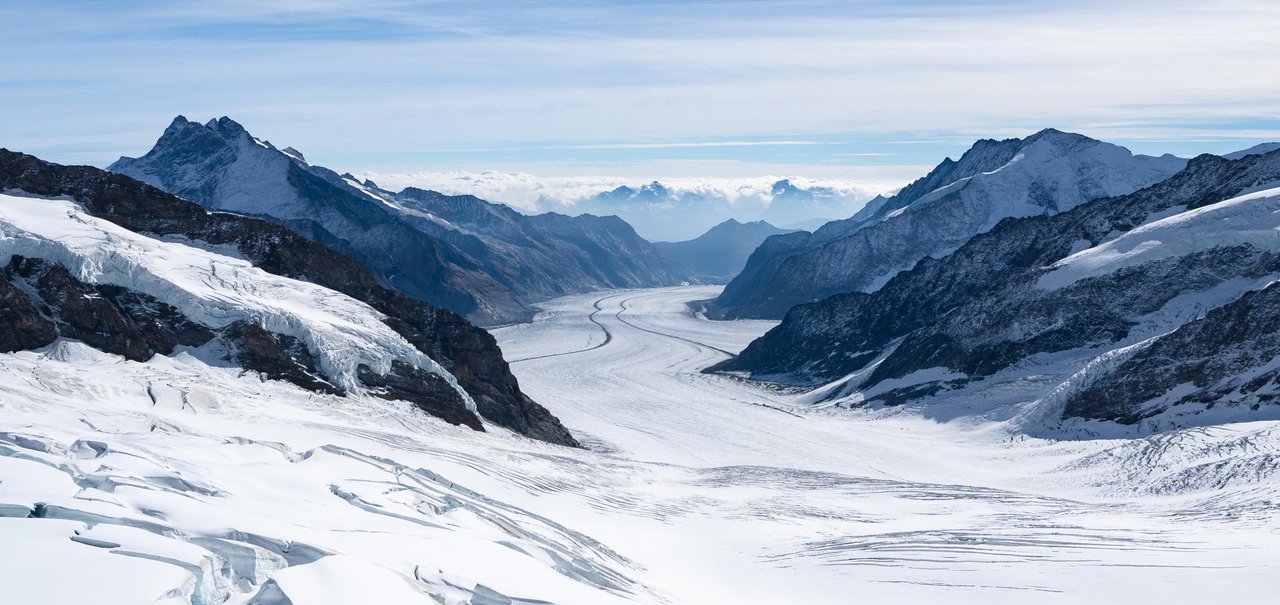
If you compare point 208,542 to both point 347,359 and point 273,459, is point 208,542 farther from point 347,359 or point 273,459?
point 347,359

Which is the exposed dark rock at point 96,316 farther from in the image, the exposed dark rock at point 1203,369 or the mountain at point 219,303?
the exposed dark rock at point 1203,369

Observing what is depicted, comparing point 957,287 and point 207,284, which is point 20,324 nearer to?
point 207,284

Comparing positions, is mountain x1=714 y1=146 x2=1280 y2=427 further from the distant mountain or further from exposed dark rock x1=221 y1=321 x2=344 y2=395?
the distant mountain

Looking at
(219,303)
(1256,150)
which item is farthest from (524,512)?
(1256,150)

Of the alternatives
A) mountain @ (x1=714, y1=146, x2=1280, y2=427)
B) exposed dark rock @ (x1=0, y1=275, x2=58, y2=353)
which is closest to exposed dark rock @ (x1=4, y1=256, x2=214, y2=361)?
exposed dark rock @ (x1=0, y1=275, x2=58, y2=353)

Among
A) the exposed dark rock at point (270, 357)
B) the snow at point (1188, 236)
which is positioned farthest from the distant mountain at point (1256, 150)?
the exposed dark rock at point (270, 357)

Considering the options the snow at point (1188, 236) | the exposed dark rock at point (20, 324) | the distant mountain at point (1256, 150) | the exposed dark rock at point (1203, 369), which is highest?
the distant mountain at point (1256, 150)
